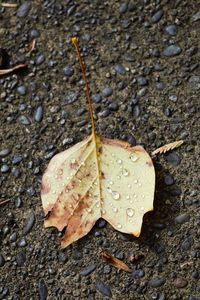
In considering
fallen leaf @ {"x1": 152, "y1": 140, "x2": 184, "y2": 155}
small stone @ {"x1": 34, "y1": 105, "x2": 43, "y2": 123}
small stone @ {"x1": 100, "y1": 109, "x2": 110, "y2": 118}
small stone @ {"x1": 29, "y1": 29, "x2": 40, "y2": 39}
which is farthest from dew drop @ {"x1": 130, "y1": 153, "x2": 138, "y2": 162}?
small stone @ {"x1": 29, "y1": 29, "x2": 40, "y2": 39}

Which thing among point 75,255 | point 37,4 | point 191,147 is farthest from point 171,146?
point 37,4

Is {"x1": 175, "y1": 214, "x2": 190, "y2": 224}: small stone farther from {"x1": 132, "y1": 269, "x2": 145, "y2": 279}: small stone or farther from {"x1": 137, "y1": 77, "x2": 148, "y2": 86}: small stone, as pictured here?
{"x1": 137, "y1": 77, "x2": 148, "y2": 86}: small stone

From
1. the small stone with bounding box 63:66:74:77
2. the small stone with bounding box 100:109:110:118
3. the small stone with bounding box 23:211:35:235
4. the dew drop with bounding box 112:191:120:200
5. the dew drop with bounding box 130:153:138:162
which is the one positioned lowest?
the small stone with bounding box 23:211:35:235

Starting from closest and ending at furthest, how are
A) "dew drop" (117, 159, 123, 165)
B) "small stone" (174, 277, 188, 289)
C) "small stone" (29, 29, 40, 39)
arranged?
"small stone" (174, 277, 188, 289) < "dew drop" (117, 159, 123, 165) < "small stone" (29, 29, 40, 39)

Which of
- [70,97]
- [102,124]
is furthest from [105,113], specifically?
[70,97]

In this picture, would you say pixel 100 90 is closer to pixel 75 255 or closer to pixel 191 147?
pixel 191 147

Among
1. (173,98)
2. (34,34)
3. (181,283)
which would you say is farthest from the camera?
(34,34)

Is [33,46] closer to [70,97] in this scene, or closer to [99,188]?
[70,97]
